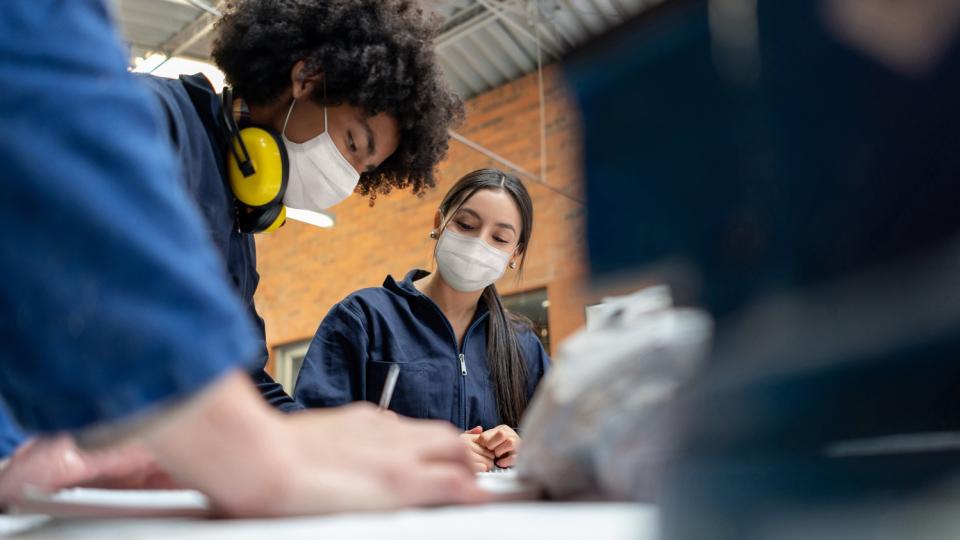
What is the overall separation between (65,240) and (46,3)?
Result: 0.15 metres

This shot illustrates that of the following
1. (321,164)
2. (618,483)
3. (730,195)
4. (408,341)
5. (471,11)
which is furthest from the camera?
(471,11)

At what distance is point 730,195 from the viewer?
323 millimetres

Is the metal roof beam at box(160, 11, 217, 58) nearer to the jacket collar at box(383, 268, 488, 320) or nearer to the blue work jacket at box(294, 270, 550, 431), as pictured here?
the jacket collar at box(383, 268, 488, 320)

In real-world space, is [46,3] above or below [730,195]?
above

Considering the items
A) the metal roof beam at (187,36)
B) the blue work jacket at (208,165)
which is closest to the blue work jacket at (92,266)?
the blue work jacket at (208,165)

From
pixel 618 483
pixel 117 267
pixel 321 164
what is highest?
pixel 321 164

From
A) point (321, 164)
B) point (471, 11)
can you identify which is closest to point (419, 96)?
point (321, 164)

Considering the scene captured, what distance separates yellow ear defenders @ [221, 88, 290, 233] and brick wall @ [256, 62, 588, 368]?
8.79 feet

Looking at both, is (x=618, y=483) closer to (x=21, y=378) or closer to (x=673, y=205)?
(x=673, y=205)

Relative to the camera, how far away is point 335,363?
61.7 inches

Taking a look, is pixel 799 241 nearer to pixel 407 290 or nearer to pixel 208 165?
pixel 208 165

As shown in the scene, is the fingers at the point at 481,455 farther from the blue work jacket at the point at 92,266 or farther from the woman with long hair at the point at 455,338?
the blue work jacket at the point at 92,266

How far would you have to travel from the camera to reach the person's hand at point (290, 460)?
15.1 inches

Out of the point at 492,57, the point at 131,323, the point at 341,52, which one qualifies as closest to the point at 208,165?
the point at 341,52
